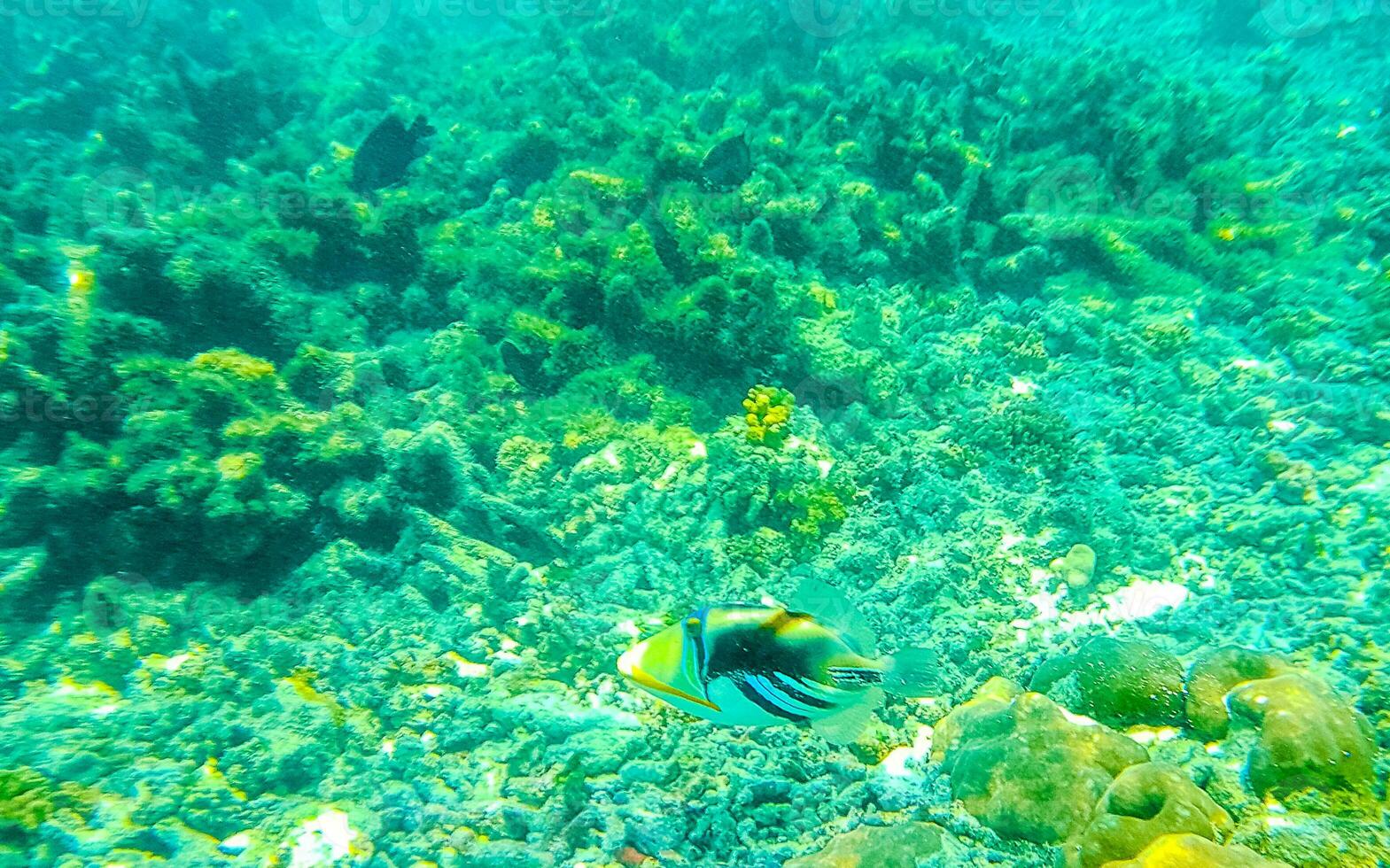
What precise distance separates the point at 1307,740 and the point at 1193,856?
81 centimetres

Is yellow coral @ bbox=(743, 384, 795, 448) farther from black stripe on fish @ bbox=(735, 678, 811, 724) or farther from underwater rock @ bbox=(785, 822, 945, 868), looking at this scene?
black stripe on fish @ bbox=(735, 678, 811, 724)

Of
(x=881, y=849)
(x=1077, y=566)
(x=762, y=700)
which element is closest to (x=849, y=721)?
(x=762, y=700)

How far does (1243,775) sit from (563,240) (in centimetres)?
520

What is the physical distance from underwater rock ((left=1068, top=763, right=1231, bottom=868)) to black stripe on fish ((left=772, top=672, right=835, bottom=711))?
4.09 feet

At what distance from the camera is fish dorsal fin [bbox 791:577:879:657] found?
5.74 ft

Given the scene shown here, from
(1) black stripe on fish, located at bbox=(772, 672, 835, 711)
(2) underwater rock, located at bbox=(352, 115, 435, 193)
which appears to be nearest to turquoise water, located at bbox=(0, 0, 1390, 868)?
(1) black stripe on fish, located at bbox=(772, 672, 835, 711)

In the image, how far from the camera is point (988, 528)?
365cm

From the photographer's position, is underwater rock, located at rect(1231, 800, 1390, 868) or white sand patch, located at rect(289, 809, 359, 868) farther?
white sand patch, located at rect(289, 809, 359, 868)

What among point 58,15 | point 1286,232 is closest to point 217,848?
point 1286,232

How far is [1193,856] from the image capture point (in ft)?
5.95

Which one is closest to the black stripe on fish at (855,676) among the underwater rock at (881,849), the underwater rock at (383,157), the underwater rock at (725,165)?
the underwater rock at (881,849)

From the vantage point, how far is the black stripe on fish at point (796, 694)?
1.56 meters

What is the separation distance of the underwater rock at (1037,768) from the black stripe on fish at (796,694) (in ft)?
4.18

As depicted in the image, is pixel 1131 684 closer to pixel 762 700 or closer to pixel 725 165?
pixel 762 700
